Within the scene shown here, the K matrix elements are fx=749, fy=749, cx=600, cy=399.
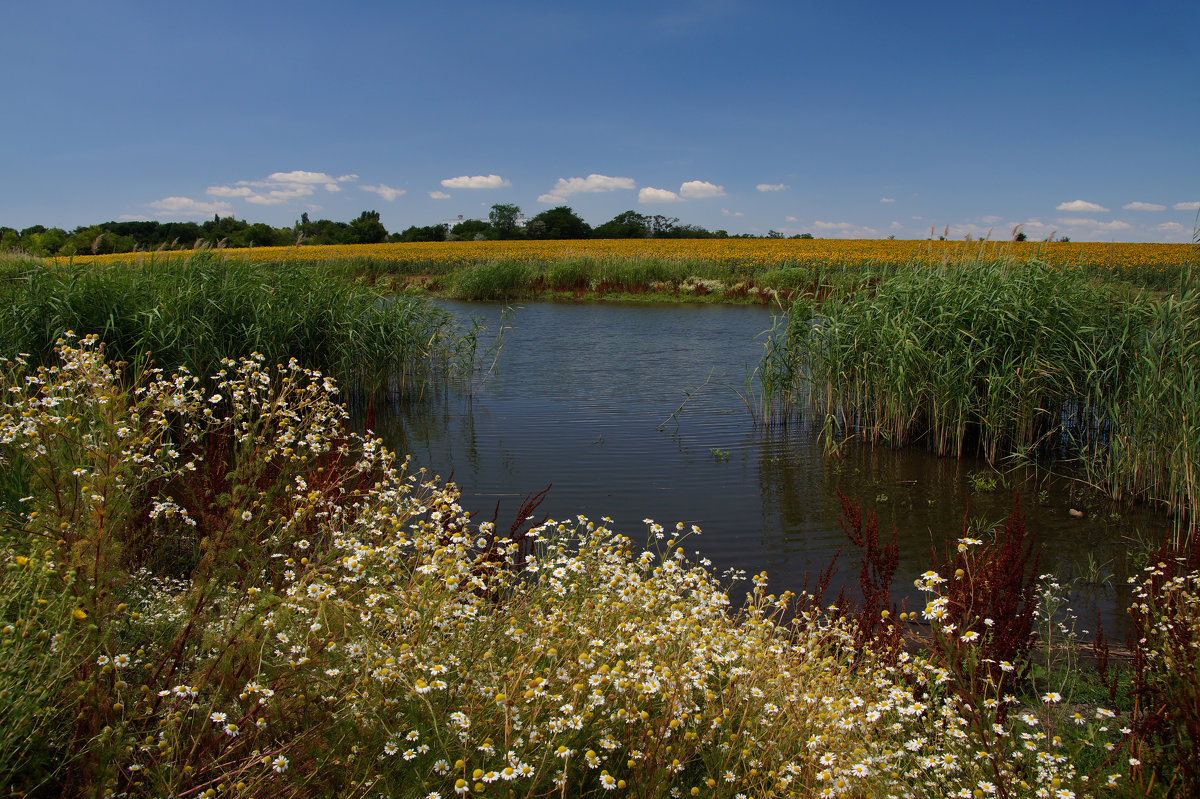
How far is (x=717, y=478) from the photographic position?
802cm

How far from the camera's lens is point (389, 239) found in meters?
61.8

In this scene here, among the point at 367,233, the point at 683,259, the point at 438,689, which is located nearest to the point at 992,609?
the point at 438,689

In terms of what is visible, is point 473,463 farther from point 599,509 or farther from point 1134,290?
point 1134,290

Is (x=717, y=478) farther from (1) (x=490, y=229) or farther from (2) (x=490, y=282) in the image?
(1) (x=490, y=229)

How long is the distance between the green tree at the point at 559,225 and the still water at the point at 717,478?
5822cm

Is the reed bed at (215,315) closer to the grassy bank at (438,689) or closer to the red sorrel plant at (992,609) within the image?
the grassy bank at (438,689)

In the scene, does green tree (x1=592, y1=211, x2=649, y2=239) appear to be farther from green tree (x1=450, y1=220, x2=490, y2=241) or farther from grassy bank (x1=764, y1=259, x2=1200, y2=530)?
grassy bank (x1=764, y1=259, x2=1200, y2=530)

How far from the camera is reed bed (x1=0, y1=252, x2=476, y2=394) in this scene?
7414 millimetres

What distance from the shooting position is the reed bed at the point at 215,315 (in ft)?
24.3

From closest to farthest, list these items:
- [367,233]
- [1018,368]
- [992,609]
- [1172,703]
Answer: [1172,703] → [992,609] → [1018,368] → [367,233]

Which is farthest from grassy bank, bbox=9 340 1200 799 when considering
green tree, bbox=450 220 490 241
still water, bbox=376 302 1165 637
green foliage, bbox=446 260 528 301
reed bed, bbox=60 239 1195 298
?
green tree, bbox=450 220 490 241

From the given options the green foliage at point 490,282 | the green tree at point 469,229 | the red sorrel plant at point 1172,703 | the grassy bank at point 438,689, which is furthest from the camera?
the green tree at point 469,229

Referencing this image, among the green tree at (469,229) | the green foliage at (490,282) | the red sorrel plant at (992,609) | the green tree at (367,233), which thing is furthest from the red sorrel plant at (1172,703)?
Answer: the green tree at (469,229)

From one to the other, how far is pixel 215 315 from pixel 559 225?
6579cm
